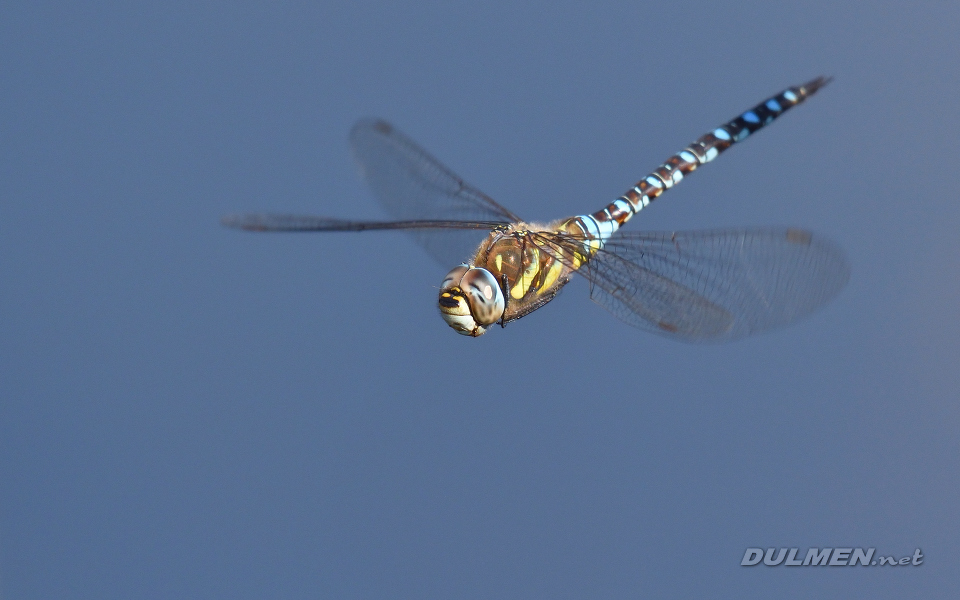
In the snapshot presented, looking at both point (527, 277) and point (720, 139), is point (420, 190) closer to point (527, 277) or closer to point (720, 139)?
point (527, 277)

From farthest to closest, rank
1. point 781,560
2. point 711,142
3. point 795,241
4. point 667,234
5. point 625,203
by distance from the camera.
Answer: point 711,142 < point 625,203 < point 781,560 < point 667,234 < point 795,241

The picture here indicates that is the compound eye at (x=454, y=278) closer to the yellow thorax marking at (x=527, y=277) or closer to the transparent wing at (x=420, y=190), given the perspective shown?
the yellow thorax marking at (x=527, y=277)

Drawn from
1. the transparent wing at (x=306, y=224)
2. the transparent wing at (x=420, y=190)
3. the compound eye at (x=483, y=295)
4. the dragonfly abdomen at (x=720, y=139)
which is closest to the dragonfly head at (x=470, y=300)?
the compound eye at (x=483, y=295)

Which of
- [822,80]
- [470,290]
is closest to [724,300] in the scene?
[470,290]

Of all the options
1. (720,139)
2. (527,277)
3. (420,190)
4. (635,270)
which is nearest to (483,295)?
(527,277)

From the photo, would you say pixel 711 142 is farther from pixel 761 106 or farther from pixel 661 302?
pixel 661 302

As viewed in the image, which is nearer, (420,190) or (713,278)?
(713,278)

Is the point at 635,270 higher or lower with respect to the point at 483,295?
higher
